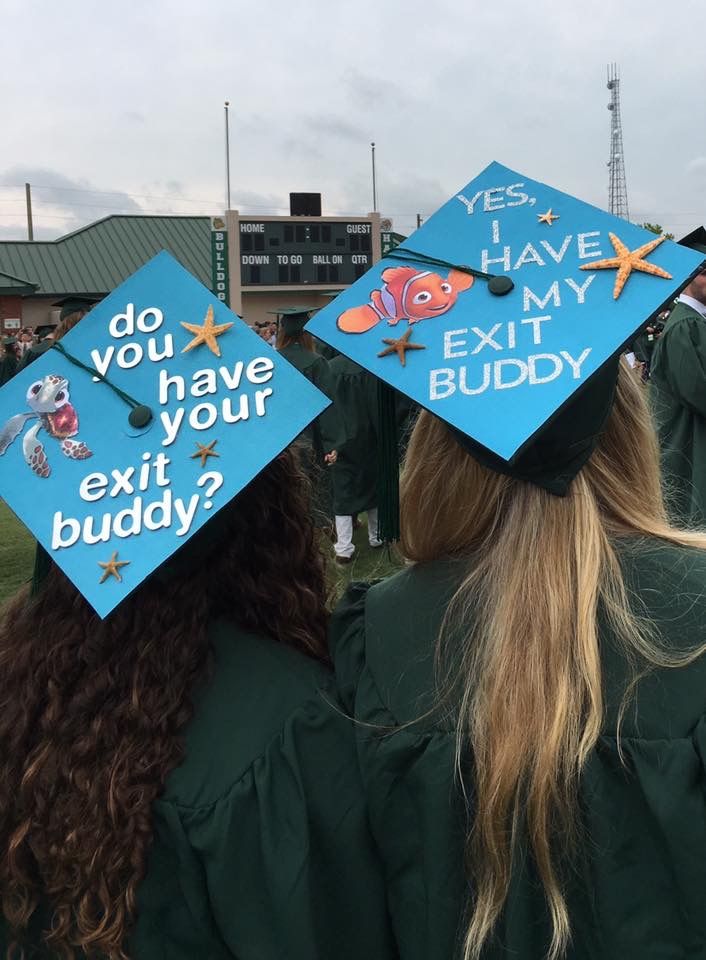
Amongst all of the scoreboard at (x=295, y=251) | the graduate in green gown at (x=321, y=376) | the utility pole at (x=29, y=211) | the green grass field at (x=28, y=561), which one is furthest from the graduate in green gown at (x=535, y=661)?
the utility pole at (x=29, y=211)

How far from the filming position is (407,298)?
129 cm

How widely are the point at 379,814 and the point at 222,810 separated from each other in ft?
0.71

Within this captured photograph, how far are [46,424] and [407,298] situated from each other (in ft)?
1.98

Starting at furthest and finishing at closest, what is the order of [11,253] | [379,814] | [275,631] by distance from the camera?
[11,253] < [275,631] < [379,814]

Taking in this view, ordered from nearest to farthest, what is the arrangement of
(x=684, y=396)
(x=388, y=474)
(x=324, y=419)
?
(x=388, y=474)
(x=684, y=396)
(x=324, y=419)

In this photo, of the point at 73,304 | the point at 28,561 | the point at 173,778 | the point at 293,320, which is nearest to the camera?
the point at 173,778

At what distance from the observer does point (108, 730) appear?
115 centimetres

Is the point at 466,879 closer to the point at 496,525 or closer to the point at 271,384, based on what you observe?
the point at 496,525

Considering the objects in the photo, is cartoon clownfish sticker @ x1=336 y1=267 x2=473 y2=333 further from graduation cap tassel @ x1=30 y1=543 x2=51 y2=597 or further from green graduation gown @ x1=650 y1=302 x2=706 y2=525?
green graduation gown @ x1=650 y1=302 x2=706 y2=525

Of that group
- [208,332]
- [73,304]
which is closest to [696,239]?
[208,332]

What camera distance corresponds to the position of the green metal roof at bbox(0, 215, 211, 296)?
33406 mm

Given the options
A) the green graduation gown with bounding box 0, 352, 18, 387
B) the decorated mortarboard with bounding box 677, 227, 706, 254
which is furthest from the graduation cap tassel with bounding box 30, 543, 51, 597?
the green graduation gown with bounding box 0, 352, 18, 387

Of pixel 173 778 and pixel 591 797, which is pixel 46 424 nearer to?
pixel 173 778

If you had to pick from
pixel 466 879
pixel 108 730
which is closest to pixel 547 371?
pixel 466 879
